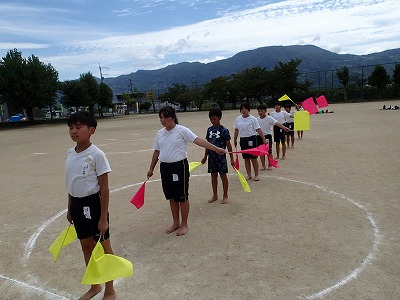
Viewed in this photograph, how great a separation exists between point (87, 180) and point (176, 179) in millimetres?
1663

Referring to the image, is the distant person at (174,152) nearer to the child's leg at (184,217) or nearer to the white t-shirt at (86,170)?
the child's leg at (184,217)

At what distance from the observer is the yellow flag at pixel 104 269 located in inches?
114

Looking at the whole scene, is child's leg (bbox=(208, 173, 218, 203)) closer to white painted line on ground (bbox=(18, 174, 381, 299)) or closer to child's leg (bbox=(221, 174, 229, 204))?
child's leg (bbox=(221, 174, 229, 204))

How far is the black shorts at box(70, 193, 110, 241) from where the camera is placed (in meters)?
3.18

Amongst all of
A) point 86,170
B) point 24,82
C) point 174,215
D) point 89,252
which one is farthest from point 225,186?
point 24,82

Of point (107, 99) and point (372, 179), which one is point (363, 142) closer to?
point (372, 179)

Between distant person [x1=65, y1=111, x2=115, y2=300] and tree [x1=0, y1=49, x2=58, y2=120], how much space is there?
39.3 metres

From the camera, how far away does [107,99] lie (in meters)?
52.2

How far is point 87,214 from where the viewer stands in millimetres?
3195

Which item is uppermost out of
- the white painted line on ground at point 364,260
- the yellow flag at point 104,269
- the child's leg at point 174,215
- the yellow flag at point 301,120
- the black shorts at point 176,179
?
the yellow flag at point 301,120

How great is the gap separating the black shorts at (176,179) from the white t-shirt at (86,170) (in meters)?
1.53

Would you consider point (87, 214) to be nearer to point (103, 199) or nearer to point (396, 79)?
point (103, 199)

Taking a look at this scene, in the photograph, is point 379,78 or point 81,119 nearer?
point 81,119

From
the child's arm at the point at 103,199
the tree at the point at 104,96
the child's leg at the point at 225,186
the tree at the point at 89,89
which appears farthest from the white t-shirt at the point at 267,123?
the tree at the point at 104,96
